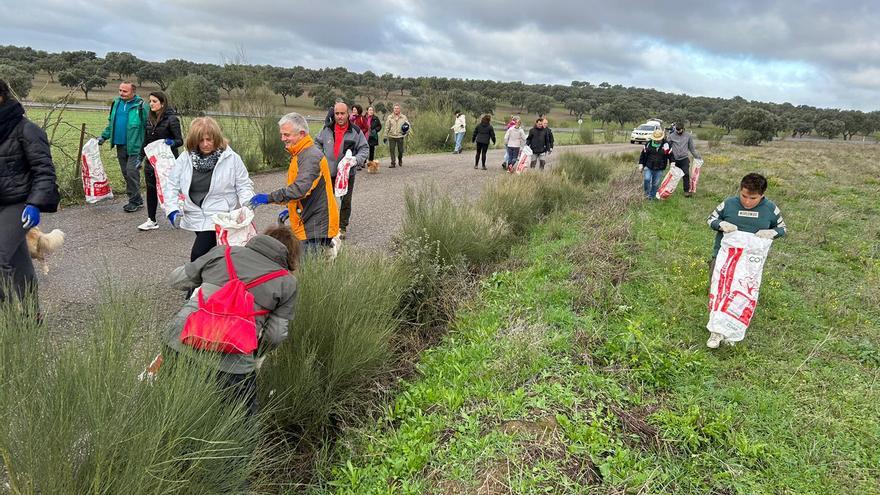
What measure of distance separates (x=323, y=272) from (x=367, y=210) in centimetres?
544

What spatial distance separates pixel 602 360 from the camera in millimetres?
4219

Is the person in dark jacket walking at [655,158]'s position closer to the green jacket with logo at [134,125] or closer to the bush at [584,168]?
the bush at [584,168]

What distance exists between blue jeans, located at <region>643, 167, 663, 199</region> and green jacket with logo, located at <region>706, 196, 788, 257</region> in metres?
6.62

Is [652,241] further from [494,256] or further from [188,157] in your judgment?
[188,157]

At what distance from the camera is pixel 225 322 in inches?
96.4

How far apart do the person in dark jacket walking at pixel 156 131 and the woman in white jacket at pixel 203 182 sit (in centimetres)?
279

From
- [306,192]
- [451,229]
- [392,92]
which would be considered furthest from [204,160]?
[392,92]

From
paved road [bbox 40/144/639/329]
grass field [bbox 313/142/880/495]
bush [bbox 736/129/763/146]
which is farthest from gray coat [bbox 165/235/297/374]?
bush [bbox 736/129/763/146]

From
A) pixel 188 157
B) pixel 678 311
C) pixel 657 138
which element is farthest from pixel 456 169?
pixel 188 157

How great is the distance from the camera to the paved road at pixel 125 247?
4359 millimetres

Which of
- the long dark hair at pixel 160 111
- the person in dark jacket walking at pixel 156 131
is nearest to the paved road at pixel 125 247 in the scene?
the person in dark jacket walking at pixel 156 131

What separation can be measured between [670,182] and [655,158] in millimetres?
646

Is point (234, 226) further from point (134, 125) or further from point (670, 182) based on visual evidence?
point (670, 182)

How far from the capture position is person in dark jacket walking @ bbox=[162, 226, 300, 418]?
2574 millimetres
